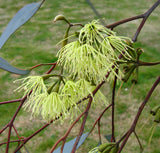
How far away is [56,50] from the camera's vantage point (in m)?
2.41

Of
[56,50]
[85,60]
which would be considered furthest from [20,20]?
[56,50]

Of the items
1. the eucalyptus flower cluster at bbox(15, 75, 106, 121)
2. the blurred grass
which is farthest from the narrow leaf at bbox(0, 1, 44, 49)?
the blurred grass

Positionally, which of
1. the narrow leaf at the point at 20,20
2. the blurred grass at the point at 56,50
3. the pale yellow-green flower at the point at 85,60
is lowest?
the blurred grass at the point at 56,50

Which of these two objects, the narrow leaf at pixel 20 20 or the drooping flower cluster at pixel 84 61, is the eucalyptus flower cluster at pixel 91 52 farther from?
the narrow leaf at pixel 20 20

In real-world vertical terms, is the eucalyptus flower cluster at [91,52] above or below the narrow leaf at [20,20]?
below

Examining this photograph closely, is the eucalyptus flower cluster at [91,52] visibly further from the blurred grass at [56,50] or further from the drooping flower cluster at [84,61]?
the blurred grass at [56,50]

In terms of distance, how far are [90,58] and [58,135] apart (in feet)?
4.04

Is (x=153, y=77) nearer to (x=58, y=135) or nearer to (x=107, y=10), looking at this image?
(x=58, y=135)

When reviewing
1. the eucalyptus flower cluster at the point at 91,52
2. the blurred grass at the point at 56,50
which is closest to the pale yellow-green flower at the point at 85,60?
the eucalyptus flower cluster at the point at 91,52

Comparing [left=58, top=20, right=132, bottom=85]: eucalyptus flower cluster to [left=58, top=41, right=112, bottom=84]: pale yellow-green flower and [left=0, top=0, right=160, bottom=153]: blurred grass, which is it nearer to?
[left=58, top=41, right=112, bottom=84]: pale yellow-green flower

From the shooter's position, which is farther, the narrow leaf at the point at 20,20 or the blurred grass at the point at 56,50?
the blurred grass at the point at 56,50

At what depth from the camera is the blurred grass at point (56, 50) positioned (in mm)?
1550

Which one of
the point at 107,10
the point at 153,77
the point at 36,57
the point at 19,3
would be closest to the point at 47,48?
the point at 36,57

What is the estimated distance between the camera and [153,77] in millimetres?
1979
